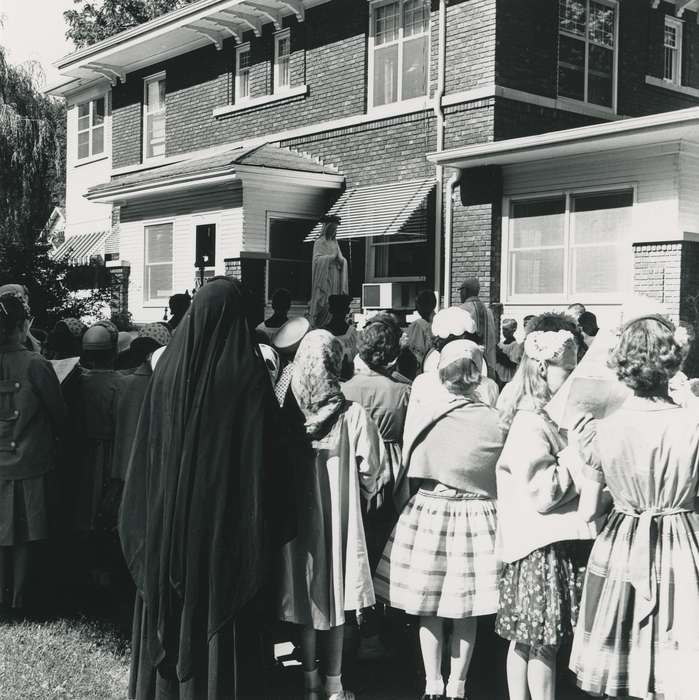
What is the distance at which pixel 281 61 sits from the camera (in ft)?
59.5

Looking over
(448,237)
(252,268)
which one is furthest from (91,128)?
(448,237)

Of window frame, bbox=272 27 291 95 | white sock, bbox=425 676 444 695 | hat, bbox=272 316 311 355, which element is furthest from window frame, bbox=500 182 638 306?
white sock, bbox=425 676 444 695

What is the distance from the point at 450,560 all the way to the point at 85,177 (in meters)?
22.4

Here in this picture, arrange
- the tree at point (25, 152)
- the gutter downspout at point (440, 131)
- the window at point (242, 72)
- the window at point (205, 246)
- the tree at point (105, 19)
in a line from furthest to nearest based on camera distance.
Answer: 1. the tree at point (105, 19)
2. the tree at point (25, 152)
3. the window at point (242, 72)
4. the gutter downspout at point (440, 131)
5. the window at point (205, 246)

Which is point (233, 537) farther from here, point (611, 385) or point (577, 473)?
point (611, 385)

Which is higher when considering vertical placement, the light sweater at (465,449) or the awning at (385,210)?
the awning at (385,210)

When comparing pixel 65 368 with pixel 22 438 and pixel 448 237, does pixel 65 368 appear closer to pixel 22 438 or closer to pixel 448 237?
pixel 22 438

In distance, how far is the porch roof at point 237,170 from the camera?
16031 millimetres

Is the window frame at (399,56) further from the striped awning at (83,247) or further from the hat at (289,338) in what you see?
the hat at (289,338)

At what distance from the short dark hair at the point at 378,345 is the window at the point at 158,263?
1357cm

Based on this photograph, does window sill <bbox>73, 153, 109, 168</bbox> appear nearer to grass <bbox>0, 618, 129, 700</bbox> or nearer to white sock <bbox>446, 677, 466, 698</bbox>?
grass <bbox>0, 618, 129, 700</bbox>

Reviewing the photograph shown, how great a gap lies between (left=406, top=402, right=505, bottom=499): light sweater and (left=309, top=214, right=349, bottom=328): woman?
1040 cm

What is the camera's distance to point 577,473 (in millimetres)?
3908

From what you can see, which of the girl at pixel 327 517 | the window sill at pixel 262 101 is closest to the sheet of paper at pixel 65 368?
the girl at pixel 327 517
